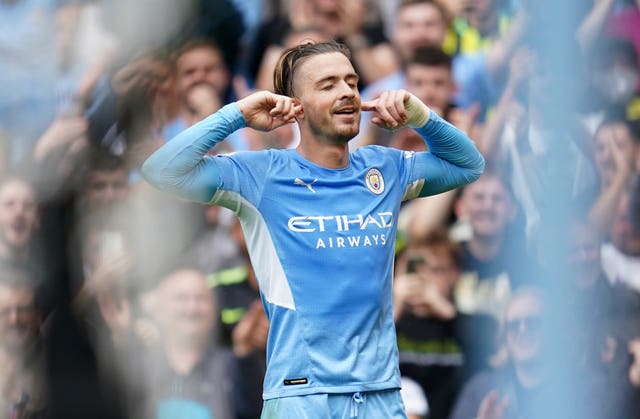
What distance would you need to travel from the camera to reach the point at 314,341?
3689 millimetres

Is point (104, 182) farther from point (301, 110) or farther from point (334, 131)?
point (334, 131)

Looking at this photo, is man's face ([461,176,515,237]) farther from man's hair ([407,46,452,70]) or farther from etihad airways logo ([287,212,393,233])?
etihad airways logo ([287,212,393,233])

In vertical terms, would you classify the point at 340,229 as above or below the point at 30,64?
below

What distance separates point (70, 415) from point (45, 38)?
191 cm

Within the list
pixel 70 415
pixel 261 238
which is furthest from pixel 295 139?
pixel 261 238

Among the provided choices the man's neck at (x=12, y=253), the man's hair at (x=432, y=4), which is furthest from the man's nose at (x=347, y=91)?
the man's neck at (x=12, y=253)

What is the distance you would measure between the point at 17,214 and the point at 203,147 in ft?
8.62

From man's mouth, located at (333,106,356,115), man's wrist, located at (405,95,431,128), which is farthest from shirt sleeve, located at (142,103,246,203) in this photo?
man's wrist, located at (405,95,431,128)

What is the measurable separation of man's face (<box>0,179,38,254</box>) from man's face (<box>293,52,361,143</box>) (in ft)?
8.39

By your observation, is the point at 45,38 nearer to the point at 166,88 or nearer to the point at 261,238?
the point at 166,88

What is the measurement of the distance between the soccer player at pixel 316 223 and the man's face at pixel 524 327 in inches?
104

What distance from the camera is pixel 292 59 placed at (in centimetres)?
403

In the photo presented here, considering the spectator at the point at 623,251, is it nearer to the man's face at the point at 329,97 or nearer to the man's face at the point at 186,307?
the man's face at the point at 186,307

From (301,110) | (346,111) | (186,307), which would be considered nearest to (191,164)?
(301,110)
